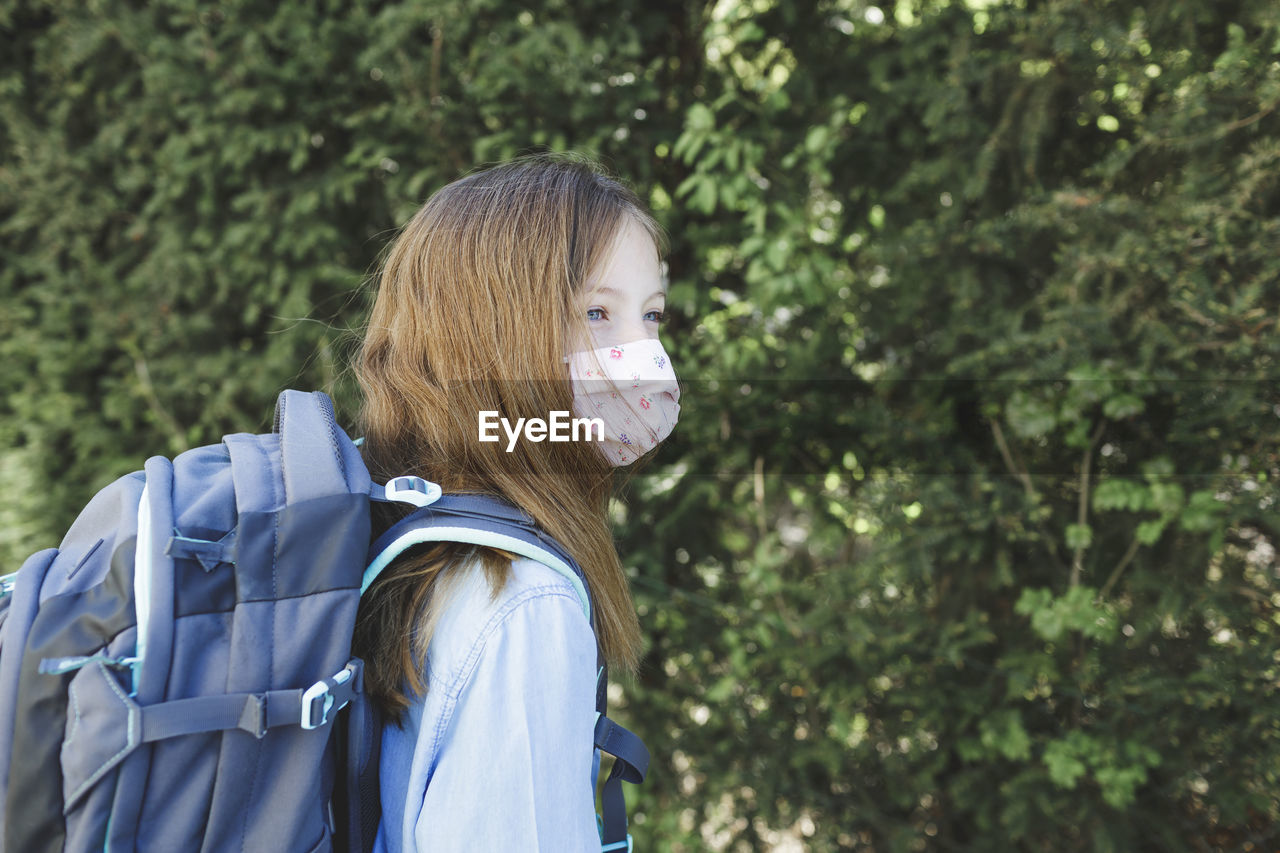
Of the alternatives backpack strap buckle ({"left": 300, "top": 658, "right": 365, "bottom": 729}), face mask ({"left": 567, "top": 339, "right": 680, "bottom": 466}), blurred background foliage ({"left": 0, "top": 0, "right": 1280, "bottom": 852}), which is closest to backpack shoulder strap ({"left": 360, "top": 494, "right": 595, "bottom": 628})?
backpack strap buckle ({"left": 300, "top": 658, "right": 365, "bottom": 729})

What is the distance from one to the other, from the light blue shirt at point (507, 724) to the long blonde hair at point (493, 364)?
0.10 m

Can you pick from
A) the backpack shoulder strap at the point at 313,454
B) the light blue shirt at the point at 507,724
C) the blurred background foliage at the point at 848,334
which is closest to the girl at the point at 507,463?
the light blue shirt at the point at 507,724

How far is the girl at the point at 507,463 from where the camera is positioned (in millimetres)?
945

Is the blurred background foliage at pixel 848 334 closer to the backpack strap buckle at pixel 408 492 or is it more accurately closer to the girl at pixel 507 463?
the girl at pixel 507 463

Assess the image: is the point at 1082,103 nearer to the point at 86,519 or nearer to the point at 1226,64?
the point at 1226,64

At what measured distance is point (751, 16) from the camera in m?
2.49

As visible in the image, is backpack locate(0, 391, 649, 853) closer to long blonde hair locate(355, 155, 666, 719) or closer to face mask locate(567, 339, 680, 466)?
long blonde hair locate(355, 155, 666, 719)

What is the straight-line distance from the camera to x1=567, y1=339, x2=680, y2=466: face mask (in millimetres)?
1219

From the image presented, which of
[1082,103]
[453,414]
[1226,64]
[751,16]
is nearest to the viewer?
[453,414]

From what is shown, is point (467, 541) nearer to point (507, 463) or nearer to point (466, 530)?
point (466, 530)

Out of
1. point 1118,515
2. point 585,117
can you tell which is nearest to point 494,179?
point 585,117

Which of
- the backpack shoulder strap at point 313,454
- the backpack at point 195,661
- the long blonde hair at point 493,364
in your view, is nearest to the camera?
the backpack at point 195,661

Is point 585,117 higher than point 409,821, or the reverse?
point 585,117

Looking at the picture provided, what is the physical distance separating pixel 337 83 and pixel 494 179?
6.33 ft
